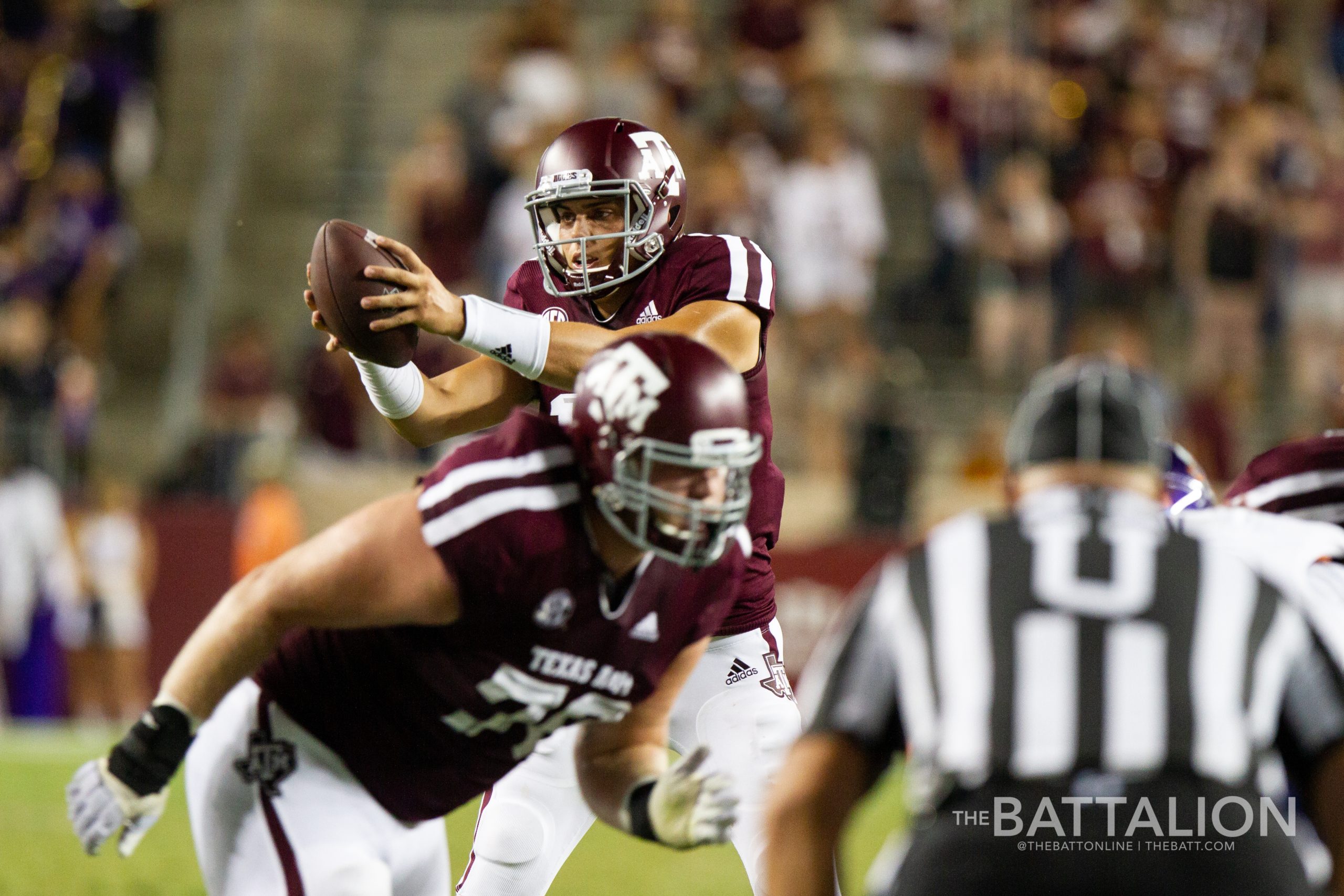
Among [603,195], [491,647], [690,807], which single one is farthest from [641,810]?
[603,195]

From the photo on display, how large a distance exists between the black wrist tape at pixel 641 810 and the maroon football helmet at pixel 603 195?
1.40 metres

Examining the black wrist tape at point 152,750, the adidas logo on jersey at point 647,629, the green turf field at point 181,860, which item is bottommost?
the green turf field at point 181,860

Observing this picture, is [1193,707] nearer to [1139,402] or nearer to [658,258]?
[1139,402]

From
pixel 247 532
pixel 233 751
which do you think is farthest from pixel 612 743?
pixel 247 532

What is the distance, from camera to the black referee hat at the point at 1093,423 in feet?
8.77

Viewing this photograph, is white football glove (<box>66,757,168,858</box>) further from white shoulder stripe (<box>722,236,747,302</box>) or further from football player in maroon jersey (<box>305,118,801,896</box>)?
Result: white shoulder stripe (<box>722,236,747,302</box>)

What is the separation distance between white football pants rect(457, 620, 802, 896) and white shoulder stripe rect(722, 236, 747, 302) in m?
0.82

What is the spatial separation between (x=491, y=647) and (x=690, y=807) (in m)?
0.48

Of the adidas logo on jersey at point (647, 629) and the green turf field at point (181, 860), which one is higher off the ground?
the adidas logo on jersey at point (647, 629)

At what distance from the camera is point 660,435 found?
3.07m

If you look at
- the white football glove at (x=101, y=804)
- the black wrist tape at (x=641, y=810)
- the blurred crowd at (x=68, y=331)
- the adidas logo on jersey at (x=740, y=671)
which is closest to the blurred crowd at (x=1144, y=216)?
the blurred crowd at (x=68, y=331)

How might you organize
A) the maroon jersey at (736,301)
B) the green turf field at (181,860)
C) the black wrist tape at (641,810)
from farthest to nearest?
the green turf field at (181,860) < the maroon jersey at (736,301) < the black wrist tape at (641,810)

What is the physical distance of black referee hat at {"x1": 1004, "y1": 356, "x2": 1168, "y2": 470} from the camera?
2.67 m

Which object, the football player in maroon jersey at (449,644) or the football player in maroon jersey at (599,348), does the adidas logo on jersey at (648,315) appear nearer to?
the football player in maroon jersey at (599,348)
